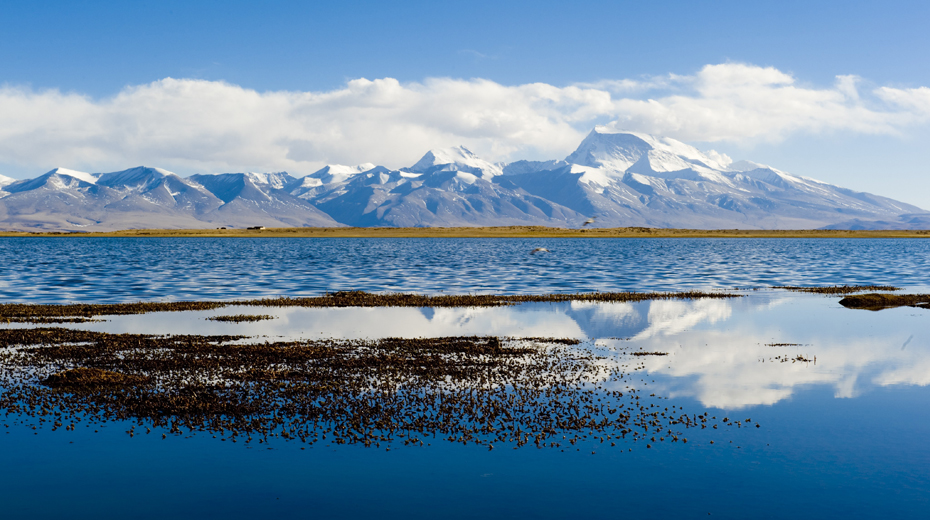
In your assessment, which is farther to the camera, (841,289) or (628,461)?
(841,289)

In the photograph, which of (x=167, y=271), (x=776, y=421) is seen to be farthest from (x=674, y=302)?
(x=167, y=271)

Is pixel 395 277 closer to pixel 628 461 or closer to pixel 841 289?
pixel 841 289

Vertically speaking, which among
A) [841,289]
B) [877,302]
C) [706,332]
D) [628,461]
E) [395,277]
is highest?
[841,289]

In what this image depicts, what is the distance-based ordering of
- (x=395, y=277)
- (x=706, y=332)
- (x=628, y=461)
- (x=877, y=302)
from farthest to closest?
1. (x=395, y=277)
2. (x=877, y=302)
3. (x=706, y=332)
4. (x=628, y=461)

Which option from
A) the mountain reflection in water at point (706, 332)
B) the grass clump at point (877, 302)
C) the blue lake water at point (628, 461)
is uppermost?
the grass clump at point (877, 302)

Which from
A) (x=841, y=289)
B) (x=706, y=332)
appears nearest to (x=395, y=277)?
(x=841, y=289)

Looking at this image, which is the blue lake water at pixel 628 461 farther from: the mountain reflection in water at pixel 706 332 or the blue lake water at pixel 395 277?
the blue lake water at pixel 395 277

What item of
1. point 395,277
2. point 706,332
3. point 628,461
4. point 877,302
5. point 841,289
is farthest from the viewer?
point 395,277

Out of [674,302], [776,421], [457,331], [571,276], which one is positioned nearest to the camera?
[776,421]

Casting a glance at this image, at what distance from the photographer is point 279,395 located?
21.8 metres

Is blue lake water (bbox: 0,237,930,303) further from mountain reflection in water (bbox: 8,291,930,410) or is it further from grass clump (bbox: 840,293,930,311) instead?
grass clump (bbox: 840,293,930,311)

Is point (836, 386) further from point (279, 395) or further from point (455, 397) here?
point (279, 395)

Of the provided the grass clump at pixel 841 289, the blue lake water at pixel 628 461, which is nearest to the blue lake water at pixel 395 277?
the grass clump at pixel 841 289

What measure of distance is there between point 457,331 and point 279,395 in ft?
49.8
